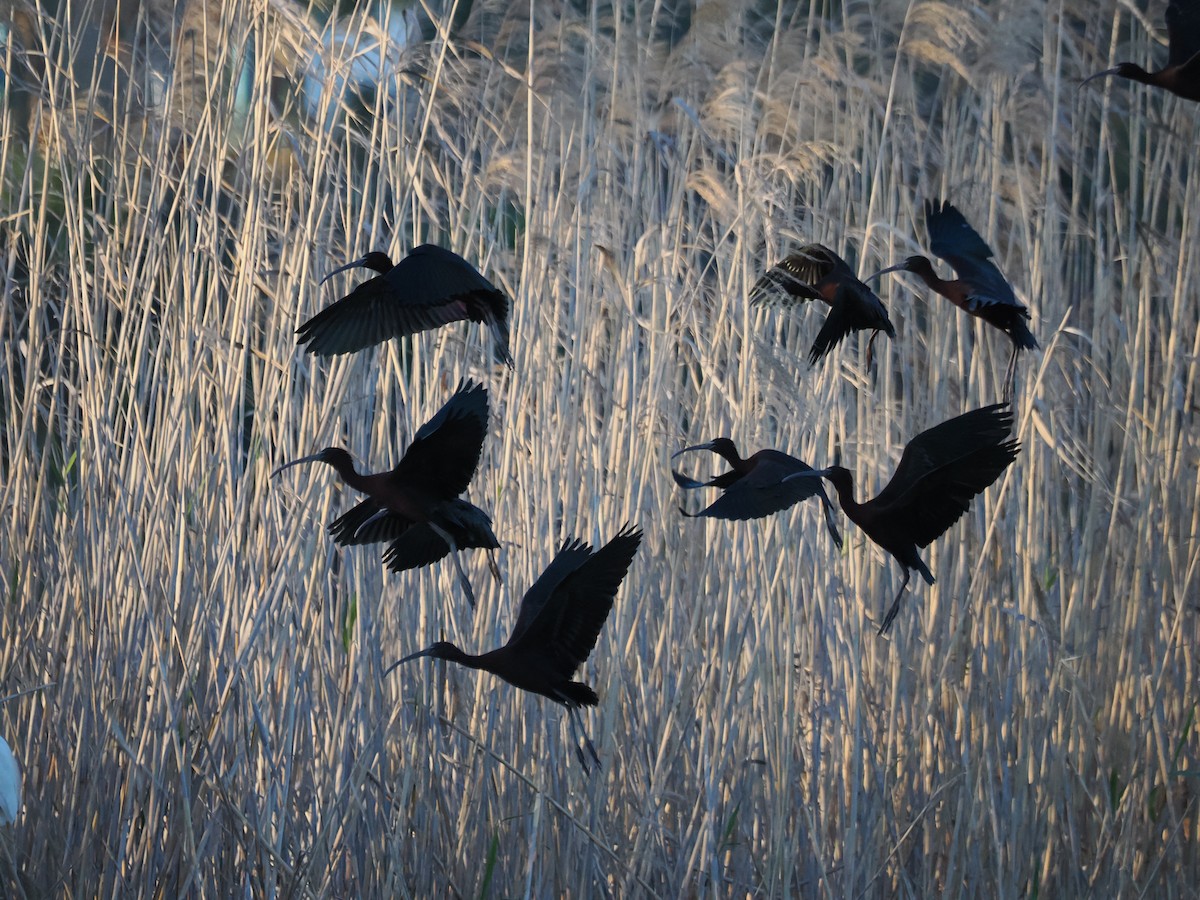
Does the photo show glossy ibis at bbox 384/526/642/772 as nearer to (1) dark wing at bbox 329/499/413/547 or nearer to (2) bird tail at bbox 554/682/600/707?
(2) bird tail at bbox 554/682/600/707

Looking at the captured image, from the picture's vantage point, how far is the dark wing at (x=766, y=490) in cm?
139

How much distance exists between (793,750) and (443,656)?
817 mm

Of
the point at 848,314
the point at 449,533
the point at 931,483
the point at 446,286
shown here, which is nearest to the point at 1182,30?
the point at 848,314

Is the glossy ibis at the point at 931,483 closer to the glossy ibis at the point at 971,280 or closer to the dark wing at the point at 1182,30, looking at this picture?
the glossy ibis at the point at 971,280

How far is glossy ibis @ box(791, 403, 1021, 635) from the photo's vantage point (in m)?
1.30

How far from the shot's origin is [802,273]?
64.4 inches

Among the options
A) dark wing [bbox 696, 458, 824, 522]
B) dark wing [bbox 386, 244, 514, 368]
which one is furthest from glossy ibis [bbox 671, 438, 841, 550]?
dark wing [bbox 386, 244, 514, 368]

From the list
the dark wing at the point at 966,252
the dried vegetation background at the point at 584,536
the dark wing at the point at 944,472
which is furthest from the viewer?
the dried vegetation background at the point at 584,536

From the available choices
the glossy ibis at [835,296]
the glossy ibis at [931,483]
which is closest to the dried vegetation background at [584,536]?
the glossy ibis at [835,296]

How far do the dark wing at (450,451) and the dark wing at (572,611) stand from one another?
0.14 meters

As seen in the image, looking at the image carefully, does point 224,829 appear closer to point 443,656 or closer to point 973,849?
point 443,656

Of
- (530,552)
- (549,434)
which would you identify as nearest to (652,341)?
(549,434)

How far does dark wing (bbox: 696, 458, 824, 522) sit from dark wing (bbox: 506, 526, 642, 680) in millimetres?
100

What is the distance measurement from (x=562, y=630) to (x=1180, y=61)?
835 millimetres
